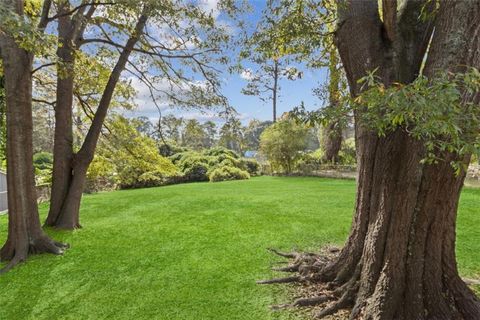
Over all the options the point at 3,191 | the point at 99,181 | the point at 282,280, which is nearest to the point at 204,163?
the point at 99,181

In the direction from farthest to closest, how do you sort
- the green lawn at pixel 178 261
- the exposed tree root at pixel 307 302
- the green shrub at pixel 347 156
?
the green shrub at pixel 347 156, the green lawn at pixel 178 261, the exposed tree root at pixel 307 302

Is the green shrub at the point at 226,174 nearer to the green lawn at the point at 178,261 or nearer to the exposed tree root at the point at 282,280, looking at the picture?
the green lawn at the point at 178,261

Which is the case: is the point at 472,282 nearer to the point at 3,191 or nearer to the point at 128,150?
the point at 128,150

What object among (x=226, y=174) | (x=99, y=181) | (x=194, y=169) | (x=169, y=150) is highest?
(x=169, y=150)

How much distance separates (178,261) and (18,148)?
9.96 feet

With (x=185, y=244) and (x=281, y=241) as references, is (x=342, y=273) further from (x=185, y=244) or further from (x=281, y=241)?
(x=185, y=244)

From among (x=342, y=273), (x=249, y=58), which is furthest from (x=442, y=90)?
(x=249, y=58)

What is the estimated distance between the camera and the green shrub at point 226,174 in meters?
19.6

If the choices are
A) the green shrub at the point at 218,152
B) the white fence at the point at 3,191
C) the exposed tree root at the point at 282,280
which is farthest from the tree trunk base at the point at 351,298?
the green shrub at the point at 218,152

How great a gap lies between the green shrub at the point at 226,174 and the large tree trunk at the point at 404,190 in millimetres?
16216

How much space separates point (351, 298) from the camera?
11.1 feet

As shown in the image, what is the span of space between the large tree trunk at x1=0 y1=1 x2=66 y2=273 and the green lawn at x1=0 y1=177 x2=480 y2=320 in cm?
49

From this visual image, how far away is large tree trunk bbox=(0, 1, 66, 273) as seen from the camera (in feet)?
17.1

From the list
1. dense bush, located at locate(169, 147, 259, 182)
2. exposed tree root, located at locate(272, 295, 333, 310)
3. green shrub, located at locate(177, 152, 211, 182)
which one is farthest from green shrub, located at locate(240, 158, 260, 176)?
exposed tree root, located at locate(272, 295, 333, 310)
